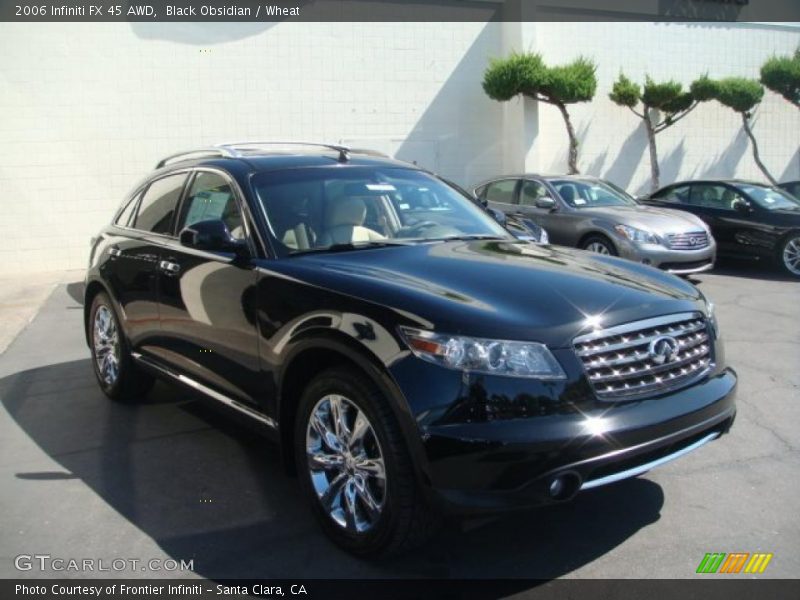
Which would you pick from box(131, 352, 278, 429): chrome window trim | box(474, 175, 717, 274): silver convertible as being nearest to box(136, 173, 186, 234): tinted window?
box(131, 352, 278, 429): chrome window trim

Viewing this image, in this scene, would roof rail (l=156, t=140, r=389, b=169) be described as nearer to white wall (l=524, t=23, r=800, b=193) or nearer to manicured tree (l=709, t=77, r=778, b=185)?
white wall (l=524, t=23, r=800, b=193)

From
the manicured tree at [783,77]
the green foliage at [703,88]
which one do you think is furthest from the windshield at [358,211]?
the manicured tree at [783,77]

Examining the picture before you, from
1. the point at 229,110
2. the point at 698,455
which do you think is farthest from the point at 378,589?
the point at 229,110

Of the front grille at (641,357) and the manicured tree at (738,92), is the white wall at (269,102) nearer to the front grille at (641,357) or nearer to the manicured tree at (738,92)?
the manicured tree at (738,92)

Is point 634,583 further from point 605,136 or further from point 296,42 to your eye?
point 605,136

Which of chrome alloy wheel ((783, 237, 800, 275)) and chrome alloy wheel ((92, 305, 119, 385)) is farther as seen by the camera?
chrome alloy wheel ((783, 237, 800, 275))

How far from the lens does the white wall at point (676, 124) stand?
17.1 meters

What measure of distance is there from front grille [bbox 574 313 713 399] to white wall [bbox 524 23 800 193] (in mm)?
13131

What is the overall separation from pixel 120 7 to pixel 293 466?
12.1 m

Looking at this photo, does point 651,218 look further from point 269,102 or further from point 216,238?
point 269,102

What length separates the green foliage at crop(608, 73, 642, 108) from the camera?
55.4 feet

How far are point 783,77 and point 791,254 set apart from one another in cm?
937

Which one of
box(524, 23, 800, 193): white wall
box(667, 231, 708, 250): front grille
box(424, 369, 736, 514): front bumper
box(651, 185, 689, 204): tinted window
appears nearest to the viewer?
box(424, 369, 736, 514): front bumper

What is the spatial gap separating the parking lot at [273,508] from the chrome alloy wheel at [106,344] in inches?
10.3
